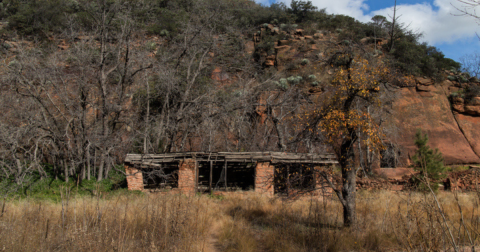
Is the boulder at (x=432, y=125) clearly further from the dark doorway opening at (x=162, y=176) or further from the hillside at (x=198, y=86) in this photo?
the dark doorway opening at (x=162, y=176)

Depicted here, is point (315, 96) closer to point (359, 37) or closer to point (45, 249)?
point (359, 37)

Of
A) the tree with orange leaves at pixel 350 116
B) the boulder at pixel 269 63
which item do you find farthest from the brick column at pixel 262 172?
the boulder at pixel 269 63

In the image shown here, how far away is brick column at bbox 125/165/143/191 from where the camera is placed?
1391 centimetres

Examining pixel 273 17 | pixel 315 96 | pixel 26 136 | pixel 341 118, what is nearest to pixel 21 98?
pixel 26 136

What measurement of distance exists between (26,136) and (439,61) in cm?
Answer: 3383

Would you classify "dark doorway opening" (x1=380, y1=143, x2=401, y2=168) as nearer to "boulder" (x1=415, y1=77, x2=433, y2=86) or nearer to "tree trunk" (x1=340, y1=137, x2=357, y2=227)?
"boulder" (x1=415, y1=77, x2=433, y2=86)

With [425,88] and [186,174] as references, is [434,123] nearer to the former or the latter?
[425,88]

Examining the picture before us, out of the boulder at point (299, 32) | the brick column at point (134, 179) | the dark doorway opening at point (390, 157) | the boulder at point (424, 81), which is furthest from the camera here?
the boulder at point (299, 32)

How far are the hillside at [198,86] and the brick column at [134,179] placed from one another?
1.17 m

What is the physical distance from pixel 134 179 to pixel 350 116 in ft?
36.7

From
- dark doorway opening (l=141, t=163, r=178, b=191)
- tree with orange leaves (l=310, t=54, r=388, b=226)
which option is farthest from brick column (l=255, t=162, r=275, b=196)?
tree with orange leaves (l=310, t=54, r=388, b=226)

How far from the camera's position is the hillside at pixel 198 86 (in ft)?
44.0

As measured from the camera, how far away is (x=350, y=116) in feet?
21.9

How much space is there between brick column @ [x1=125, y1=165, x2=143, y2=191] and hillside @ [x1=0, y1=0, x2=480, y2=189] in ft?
3.84
